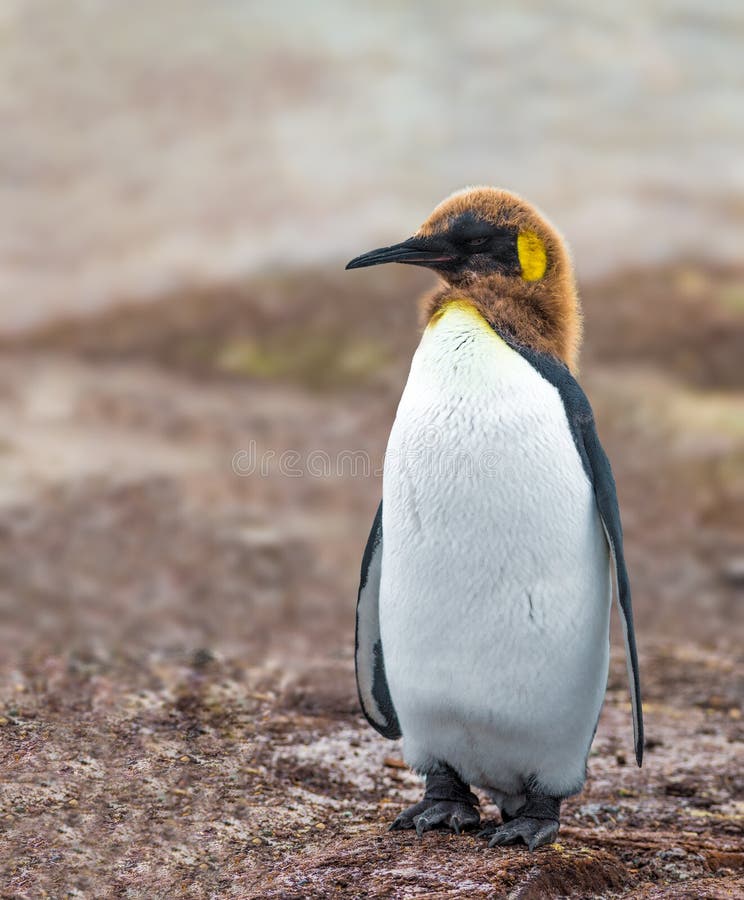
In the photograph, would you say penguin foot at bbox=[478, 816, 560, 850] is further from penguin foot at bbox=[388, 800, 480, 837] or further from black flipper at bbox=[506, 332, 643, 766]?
black flipper at bbox=[506, 332, 643, 766]

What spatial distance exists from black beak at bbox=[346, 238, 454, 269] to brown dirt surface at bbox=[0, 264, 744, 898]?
1.43 m

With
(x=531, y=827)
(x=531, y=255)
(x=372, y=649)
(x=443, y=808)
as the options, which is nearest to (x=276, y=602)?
(x=372, y=649)

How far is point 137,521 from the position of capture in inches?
271

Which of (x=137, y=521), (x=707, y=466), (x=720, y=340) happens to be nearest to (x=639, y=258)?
(x=720, y=340)

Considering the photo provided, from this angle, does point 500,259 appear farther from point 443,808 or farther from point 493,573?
point 443,808

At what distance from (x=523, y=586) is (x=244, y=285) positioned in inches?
342

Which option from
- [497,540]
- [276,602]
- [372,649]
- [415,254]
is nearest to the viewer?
[497,540]

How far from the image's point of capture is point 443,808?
2631 millimetres

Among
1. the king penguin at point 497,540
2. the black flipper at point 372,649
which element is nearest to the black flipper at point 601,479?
the king penguin at point 497,540

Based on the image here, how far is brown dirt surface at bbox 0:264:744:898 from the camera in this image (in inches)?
97.6

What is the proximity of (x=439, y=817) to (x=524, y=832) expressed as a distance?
0.21 m

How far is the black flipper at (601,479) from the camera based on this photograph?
2604 mm

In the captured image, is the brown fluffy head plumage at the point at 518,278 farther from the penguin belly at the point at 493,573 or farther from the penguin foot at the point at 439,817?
the penguin foot at the point at 439,817

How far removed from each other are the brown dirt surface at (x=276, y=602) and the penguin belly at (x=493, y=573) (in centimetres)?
26
